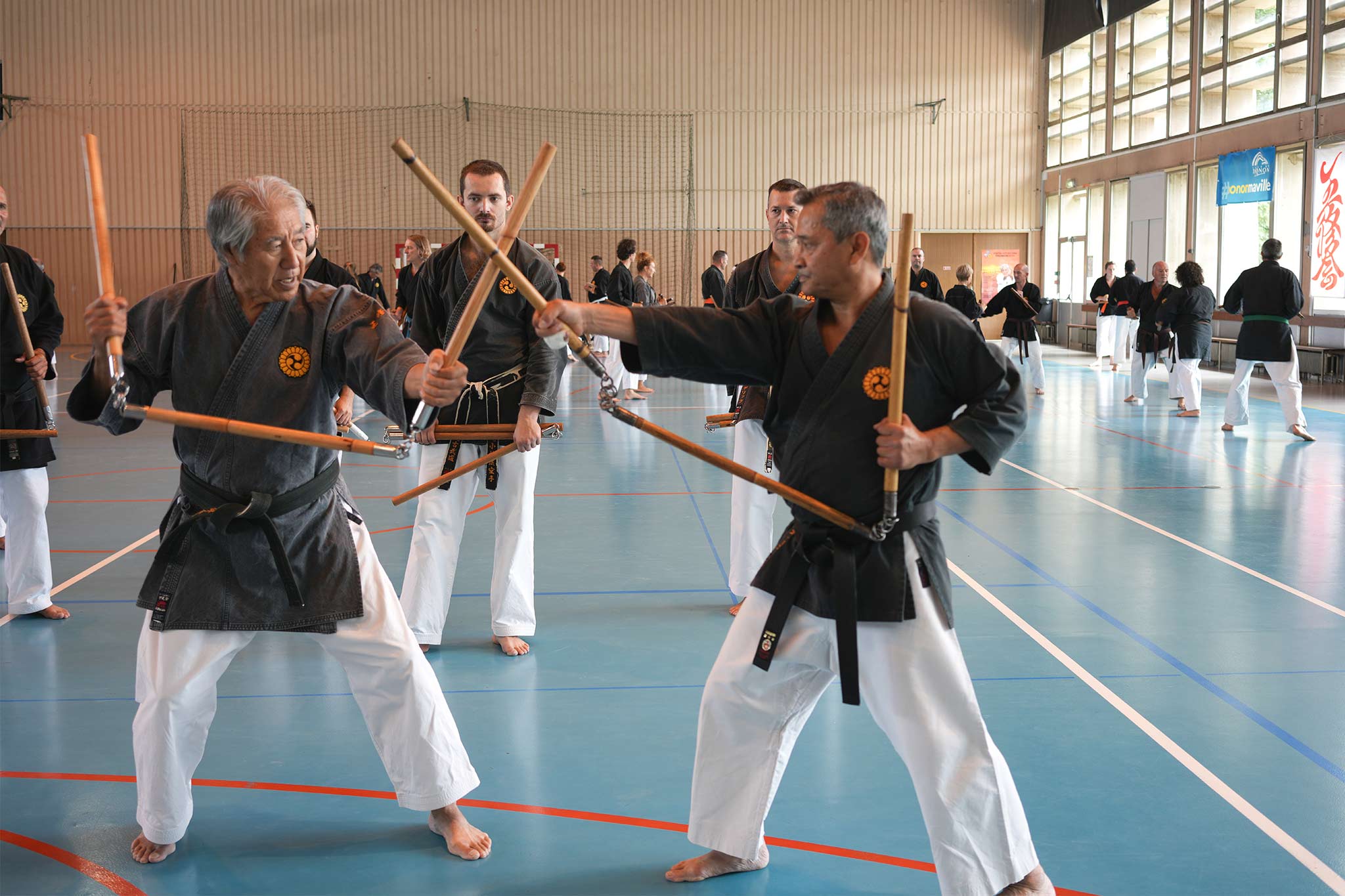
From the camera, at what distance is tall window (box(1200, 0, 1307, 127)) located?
14609 mm

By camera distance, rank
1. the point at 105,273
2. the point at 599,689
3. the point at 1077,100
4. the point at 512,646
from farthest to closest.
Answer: the point at 1077,100 < the point at 512,646 < the point at 599,689 < the point at 105,273

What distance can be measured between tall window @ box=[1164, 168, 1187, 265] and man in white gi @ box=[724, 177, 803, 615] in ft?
49.7

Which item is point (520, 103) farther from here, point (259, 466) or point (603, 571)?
point (259, 466)

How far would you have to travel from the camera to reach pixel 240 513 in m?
2.51

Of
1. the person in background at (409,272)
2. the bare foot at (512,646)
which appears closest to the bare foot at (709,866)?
the bare foot at (512,646)

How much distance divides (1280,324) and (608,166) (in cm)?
1423

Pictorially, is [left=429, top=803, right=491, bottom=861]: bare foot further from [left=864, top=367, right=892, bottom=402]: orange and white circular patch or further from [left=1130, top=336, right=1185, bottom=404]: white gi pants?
[left=1130, top=336, right=1185, bottom=404]: white gi pants

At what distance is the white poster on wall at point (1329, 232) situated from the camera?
13797 mm

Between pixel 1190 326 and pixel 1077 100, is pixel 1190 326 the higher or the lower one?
the lower one

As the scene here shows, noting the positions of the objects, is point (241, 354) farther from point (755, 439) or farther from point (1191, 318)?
point (1191, 318)

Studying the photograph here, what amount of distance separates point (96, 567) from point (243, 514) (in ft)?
11.4

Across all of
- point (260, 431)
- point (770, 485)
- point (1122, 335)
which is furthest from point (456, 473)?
point (1122, 335)

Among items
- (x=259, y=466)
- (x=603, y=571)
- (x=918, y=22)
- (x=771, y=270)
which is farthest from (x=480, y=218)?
(x=918, y=22)

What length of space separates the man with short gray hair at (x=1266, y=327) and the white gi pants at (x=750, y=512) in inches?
263
